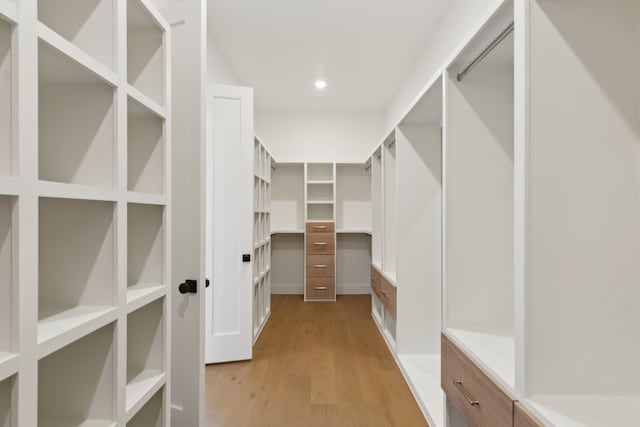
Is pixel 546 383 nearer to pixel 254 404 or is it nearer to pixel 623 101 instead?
pixel 623 101

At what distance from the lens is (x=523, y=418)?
921mm

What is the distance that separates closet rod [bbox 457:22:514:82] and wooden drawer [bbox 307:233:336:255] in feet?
11.8

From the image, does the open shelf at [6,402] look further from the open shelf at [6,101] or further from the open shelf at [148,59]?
the open shelf at [148,59]

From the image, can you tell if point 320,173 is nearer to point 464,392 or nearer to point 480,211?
point 480,211

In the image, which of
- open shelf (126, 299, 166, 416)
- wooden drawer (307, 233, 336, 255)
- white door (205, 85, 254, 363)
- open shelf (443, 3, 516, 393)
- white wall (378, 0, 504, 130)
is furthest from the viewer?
wooden drawer (307, 233, 336, 255)

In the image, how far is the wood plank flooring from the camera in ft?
6.83

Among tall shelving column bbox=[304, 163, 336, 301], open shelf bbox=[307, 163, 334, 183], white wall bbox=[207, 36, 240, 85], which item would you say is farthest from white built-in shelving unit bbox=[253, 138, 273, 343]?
open shelf bbox=[307, 163, 334, 183]

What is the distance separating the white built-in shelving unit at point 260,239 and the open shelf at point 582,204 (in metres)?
2.58

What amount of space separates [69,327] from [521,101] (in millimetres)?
1244

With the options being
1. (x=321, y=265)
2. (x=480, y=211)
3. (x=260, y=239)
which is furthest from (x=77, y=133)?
(x=321, y=265)

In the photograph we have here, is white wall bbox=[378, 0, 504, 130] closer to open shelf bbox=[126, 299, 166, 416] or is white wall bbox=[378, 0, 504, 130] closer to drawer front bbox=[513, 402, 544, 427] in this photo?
drawer front bbox=[513, 402, 544, 427]

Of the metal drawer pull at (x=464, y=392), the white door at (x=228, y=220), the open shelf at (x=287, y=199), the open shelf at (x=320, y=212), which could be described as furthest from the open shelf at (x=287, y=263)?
the metal drawer pull at (x=464, y=392)

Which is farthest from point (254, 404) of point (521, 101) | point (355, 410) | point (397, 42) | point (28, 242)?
point (397, 42)

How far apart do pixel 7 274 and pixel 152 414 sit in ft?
2.73
